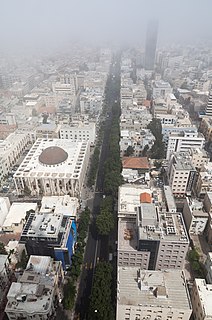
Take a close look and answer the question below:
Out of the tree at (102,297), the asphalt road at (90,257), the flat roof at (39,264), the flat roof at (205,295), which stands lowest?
the asphalt road at (90,257)

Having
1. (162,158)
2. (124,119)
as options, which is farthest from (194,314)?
(124,119)

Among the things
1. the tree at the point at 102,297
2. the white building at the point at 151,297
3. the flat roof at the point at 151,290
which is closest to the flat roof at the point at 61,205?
the tree at the point at 102,297

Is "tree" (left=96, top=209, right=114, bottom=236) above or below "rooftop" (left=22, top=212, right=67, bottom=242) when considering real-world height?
below

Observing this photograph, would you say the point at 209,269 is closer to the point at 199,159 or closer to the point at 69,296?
the point at 69,296

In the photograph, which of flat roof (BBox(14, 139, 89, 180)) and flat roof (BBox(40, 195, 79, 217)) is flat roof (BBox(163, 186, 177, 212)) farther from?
flat roof (BBox(14, 139, 89, 180))

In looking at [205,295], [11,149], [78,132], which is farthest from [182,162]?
[11,149]

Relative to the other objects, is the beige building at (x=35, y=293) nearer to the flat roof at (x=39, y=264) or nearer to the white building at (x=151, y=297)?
the flat roof at (x=39, y=264)

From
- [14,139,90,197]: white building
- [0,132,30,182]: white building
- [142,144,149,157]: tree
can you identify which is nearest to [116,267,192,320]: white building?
[14,139,90,197]: white building
